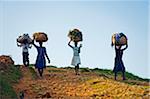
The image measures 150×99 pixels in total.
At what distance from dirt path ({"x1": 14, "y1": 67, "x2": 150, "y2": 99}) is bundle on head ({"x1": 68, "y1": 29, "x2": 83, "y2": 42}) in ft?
5.75

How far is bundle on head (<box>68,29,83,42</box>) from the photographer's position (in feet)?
60.1

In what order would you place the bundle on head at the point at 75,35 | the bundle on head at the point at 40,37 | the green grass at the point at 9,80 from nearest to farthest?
the green grass at the point at 9,80 → the bundle on head at the point at 40,37 → the bundle on head at the point at 75,35

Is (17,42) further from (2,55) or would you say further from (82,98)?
(82,98)

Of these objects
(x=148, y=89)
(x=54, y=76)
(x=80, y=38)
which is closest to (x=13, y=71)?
(x=54, y=76)

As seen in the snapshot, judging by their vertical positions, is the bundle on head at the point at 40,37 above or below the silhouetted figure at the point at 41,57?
above

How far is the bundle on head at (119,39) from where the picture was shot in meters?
17.4

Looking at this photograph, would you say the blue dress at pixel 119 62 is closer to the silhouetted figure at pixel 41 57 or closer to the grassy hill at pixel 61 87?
the grassy hill at pixel 61 87

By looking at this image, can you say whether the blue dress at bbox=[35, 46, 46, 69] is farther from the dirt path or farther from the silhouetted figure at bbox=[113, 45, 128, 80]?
the silhouetted figure at bbox=[113, 45, 128, 80]

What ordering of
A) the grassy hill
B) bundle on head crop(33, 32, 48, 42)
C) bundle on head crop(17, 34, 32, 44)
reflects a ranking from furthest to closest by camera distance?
bundle on head crop(17, 34, 32, 44)
bundle on head crop(33, 32, 48, 42)
the grassy hill

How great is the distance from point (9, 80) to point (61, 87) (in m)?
1.89

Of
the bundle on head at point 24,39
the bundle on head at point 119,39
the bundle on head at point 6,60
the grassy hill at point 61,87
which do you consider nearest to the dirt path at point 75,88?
the grassy hill at point 61,87

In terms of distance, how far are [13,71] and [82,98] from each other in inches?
171

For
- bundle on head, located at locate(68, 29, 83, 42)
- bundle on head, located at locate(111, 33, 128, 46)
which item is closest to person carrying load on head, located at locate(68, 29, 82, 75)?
bundle on head, located at locate(68, 29, 83, 42)

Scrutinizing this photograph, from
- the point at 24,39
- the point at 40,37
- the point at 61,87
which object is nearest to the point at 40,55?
the point at 40,37
